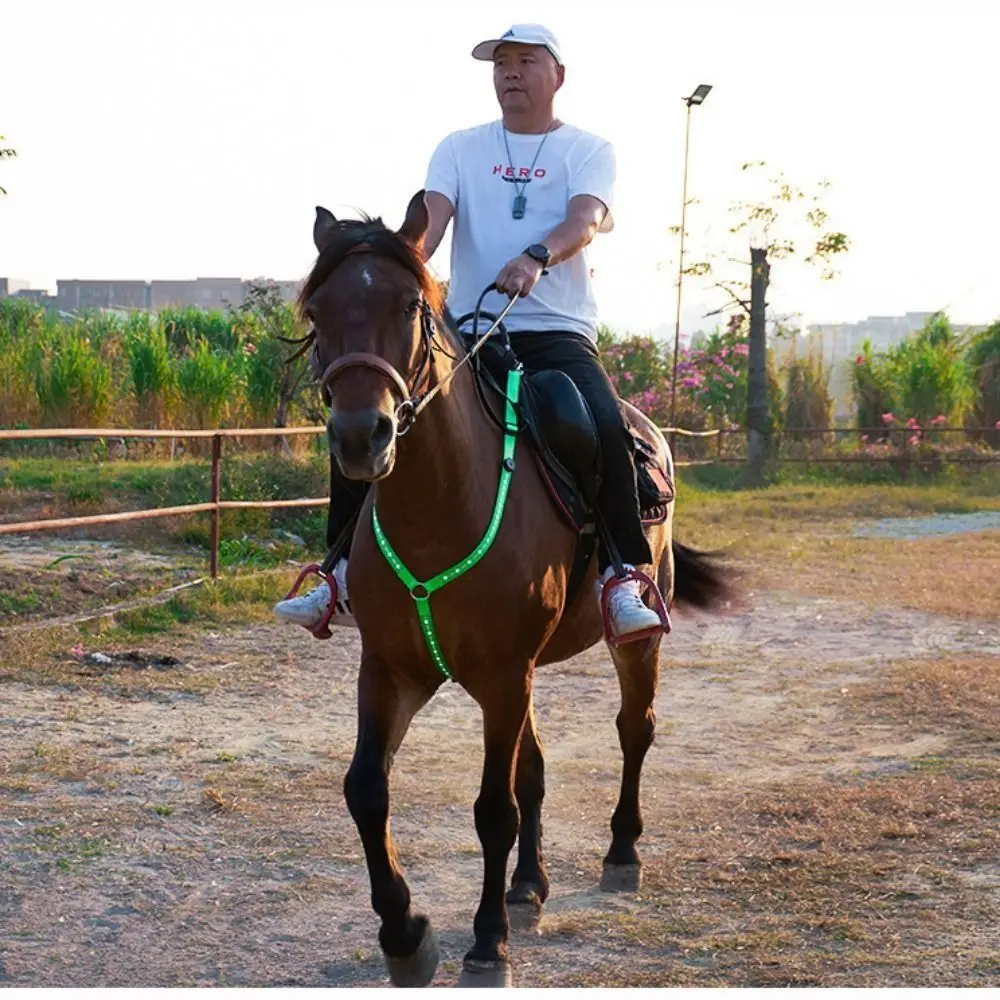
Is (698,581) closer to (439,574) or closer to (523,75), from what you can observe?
(523,75)

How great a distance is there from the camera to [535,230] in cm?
523

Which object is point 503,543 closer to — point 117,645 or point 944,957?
point 944,957

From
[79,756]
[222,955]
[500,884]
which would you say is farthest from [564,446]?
[79,756]

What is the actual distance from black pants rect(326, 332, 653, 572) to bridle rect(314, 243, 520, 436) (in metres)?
0.83

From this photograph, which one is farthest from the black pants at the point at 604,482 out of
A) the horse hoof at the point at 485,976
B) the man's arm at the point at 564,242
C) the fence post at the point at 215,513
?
the fence post at the point at 215,513

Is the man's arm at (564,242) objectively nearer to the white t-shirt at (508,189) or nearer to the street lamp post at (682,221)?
the white t-shirt at (508,189)

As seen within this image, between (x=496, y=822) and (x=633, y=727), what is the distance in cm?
154

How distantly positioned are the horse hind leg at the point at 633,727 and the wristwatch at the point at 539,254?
70.7 inches

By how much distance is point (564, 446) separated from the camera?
496 centimetres

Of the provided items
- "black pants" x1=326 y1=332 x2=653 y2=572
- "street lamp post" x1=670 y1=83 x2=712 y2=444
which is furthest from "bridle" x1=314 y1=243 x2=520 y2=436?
"street lamp post" x1=670 y1=83 x2=712 y2=444

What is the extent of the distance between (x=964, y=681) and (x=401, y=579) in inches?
215

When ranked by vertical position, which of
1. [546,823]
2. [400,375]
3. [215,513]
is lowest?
[546,823]

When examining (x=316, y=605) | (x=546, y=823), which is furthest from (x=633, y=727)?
(x=316, y=605)

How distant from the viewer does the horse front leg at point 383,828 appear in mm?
4406
